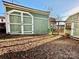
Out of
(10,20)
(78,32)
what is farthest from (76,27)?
(10,20)

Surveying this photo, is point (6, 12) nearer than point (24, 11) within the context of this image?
Yes

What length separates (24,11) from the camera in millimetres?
11711

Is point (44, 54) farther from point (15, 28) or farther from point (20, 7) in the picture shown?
point (20, 7)

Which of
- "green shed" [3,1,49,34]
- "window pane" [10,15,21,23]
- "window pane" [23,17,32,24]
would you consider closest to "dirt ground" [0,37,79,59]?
"green shed" [3,1,49,34]

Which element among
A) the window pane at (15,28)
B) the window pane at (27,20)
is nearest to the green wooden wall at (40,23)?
the window pane at (27,20)

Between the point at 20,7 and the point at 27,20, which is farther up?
the point at 20,7

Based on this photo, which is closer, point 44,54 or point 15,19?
point 44,54

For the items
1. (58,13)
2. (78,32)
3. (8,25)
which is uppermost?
(58,13)

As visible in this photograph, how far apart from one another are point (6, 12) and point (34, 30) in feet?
12.8

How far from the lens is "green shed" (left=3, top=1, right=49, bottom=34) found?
34.9 ft

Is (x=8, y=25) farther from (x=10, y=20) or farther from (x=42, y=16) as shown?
(x=42, y=16)

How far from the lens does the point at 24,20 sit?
38.4ft

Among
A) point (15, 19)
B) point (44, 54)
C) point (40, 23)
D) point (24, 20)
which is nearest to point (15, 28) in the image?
point (15, 19)

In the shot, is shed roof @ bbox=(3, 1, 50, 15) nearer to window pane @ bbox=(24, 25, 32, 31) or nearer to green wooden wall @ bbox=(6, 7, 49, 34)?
green wooden wall @ bbox=(6, 7, 49, 34)
